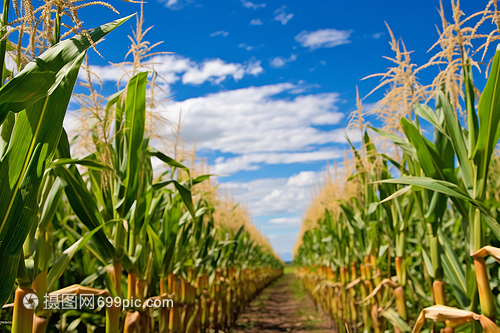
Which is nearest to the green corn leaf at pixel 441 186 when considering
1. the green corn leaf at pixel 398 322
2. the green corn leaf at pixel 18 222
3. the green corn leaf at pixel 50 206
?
the green corn leaf at pixel 398 322

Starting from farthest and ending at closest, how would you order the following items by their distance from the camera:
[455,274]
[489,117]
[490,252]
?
[455,274]
[489,117]
[490,252]

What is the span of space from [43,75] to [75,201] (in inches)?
43.3

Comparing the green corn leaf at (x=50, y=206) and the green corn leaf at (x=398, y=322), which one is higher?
the green corn leaf at (x=50, y=206)

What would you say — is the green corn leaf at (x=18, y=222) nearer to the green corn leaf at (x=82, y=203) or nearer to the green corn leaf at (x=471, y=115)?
the green corn leaf at (x=82, y=203)

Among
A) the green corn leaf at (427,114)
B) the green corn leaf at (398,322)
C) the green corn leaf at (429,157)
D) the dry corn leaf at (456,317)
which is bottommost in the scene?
the green corn leaf at (398,322)

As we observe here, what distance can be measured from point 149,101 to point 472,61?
7.20 feet

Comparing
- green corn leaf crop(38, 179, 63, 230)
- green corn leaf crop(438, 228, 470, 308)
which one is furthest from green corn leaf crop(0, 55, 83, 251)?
green corn leaf crop(438, 228, 470, 308)

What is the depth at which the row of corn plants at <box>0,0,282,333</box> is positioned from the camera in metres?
1.15

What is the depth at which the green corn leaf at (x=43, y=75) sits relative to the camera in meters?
0.98

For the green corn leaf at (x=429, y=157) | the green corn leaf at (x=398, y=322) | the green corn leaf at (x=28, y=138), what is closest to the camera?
the green corn leaf at (x=28, y=138)

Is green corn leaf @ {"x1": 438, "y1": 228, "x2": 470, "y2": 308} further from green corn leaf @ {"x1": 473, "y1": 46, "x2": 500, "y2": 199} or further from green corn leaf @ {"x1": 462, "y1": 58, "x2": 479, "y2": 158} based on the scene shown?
green corn leaf @ {"x1": 462, "y1": 58, "x2": 479, "y2": 158}

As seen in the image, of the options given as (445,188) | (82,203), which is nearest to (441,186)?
(445,188)

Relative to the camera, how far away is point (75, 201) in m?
1.96

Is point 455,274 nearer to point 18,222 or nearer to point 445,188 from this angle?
point 445,188
